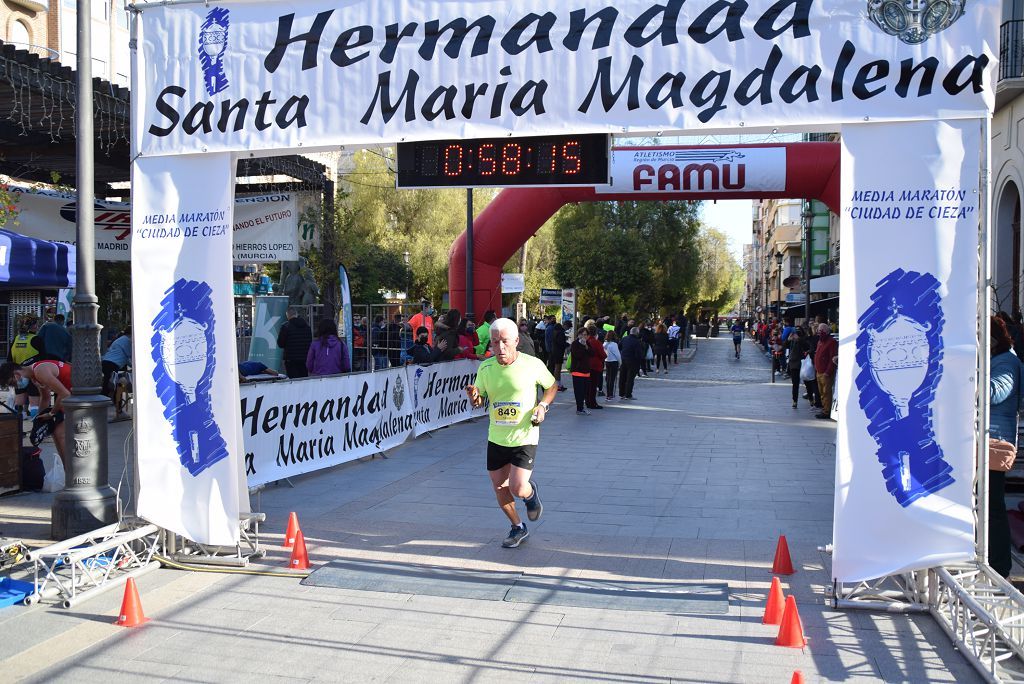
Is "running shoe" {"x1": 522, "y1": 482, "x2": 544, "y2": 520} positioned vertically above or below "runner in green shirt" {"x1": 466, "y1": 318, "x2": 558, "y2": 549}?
below

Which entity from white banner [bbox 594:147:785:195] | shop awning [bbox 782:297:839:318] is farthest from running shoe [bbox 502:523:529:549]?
shop awning [bbox 782:297:839:318]

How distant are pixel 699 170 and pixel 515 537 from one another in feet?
32.3

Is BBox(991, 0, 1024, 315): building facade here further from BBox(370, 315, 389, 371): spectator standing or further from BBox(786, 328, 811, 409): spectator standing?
BBox(370, 315, 389, 371): spectator standing

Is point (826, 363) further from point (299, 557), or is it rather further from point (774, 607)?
point (299, 557)

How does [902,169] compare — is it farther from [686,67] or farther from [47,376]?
[47,376]

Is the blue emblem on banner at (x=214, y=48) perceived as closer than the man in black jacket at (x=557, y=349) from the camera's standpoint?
Yes

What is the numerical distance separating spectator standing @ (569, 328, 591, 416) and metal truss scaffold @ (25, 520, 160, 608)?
1129cm

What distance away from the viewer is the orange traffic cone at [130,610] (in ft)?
18.6

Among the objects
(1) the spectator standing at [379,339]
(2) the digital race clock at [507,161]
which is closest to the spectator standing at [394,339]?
(1) the spectator standing at [379,339]

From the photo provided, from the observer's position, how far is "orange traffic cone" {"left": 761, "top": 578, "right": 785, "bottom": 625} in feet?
18.4

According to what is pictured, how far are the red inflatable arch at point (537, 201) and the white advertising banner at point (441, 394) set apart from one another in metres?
2.96

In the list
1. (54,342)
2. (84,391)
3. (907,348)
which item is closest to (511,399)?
(907,348)

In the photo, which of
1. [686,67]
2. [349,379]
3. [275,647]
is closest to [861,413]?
[686,67]

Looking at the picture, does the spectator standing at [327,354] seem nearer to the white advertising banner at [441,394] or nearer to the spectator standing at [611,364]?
the white advertising banner at [441,394]
